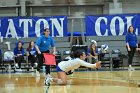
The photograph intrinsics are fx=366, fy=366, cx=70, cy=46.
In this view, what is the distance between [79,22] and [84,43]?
10.6 feet

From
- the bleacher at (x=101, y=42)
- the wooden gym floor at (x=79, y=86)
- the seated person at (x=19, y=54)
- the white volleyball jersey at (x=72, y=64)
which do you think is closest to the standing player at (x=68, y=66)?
the white volleyball jersey at (x=72, y=64)

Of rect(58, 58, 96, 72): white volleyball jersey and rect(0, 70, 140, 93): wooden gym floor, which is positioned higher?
rect(58, 58, 96, 72): white volleyball jersey

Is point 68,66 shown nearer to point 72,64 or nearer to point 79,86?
point 72,64

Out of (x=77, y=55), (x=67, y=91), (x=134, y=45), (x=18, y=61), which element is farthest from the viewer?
(x=18, y=61)

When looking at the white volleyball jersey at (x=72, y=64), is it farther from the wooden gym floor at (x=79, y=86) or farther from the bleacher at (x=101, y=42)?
the bleacher at (x=101, y=42)

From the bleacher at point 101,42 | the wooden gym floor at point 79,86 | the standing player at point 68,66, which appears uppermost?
the bleacher at point 101,42

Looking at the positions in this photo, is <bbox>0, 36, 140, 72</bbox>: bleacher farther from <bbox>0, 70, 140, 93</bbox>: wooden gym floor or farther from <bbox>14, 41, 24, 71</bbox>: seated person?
<bbox>0, 70, 140, 93</bbox>: wooden gym floor

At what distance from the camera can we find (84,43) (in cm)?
1952

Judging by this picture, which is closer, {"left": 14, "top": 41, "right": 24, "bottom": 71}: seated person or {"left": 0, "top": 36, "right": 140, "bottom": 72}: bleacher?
{"left": 14, "top": 41, "right": 24, "bottom": 71}: seated person

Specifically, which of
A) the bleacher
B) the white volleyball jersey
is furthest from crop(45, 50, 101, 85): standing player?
the bleacher

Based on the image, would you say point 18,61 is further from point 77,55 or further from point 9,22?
point 77,55

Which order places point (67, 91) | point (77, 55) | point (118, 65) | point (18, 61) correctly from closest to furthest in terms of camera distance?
point (67, 91) → point (77, 55) → point (18, 61) → point (118, 65)

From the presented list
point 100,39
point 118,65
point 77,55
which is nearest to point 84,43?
point 100,39

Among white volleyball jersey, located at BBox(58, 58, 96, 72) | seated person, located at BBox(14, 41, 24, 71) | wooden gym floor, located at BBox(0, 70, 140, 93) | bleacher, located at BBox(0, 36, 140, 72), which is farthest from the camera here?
bleacher, located at BBox(0, 36, 140, 72)
